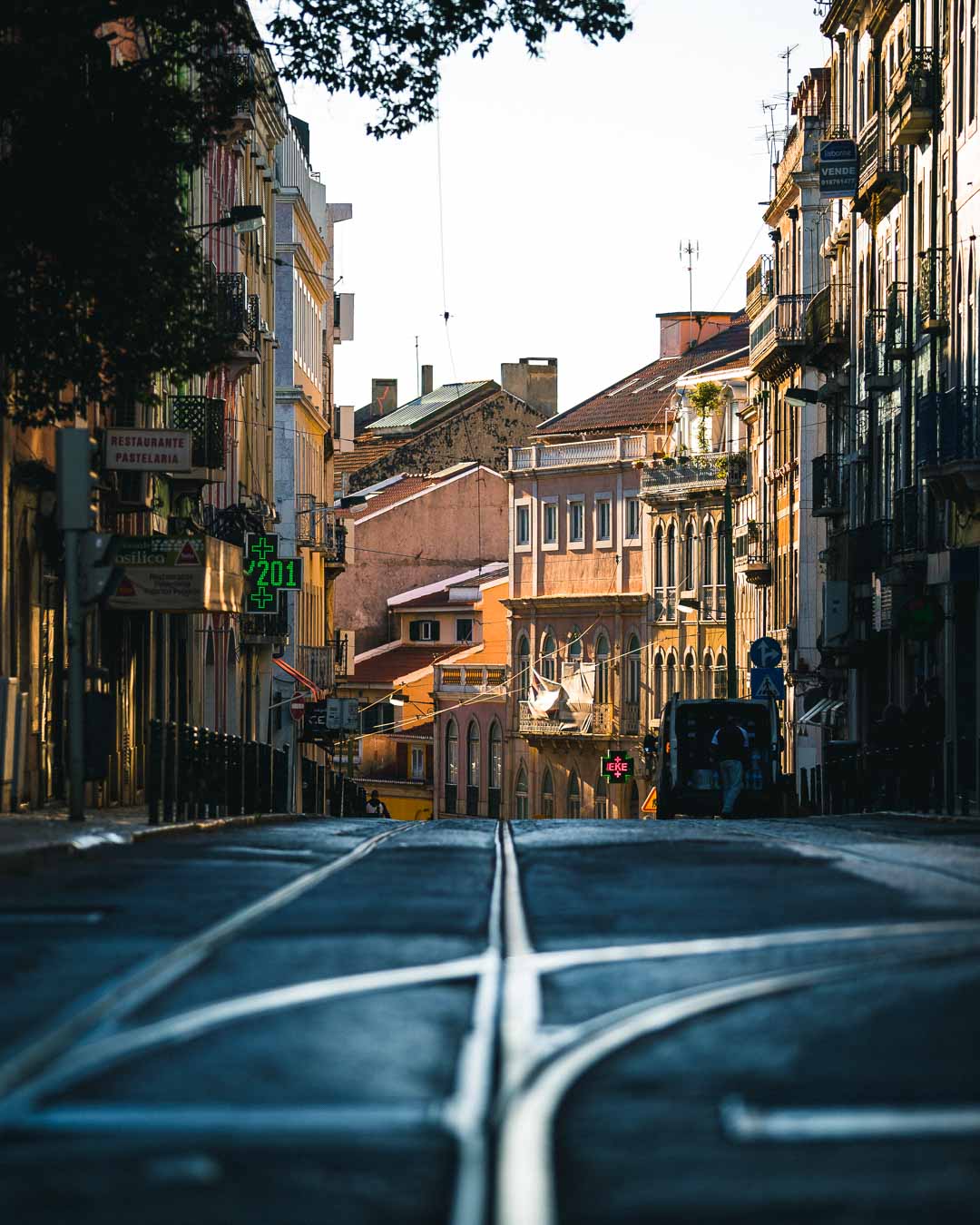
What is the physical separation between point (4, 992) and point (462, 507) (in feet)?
301

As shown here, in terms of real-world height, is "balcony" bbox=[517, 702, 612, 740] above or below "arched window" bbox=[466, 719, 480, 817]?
above

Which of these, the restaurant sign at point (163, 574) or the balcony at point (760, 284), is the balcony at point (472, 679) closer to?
the balcony at point (760, 284)

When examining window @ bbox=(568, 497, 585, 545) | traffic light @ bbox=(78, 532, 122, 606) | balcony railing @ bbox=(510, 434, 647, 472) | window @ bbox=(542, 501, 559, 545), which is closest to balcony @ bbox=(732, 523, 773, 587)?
balcony railing @ bbox=(510, 434, 647, 472)

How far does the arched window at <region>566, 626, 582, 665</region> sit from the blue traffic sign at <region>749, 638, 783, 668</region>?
3960cm

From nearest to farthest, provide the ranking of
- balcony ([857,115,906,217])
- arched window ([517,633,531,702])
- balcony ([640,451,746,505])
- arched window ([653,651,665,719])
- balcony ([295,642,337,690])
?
balcony ([857,115,906,217]) < balcony ([295,642,337,690]) < balcony ([640,451,746,505]) < arched window ([653,651,665,719]) < arched window ([517,633,531,702])

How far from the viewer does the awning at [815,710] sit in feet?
182

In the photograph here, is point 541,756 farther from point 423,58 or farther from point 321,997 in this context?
point 321,997

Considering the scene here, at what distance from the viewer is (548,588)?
302 feet

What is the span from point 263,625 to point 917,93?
22.4m

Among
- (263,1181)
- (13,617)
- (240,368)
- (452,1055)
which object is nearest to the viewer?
(263,1181)

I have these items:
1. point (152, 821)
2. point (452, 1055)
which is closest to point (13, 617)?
point (152, 821)

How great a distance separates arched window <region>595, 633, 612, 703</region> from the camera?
8712cm

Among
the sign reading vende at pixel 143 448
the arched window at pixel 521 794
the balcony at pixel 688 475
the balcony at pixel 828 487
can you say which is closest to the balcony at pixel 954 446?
the sign reading vende at pixel 143 448

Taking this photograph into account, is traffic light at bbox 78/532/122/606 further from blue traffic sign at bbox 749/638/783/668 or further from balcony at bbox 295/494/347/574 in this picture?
balcony at bbox 295/494/347/574
